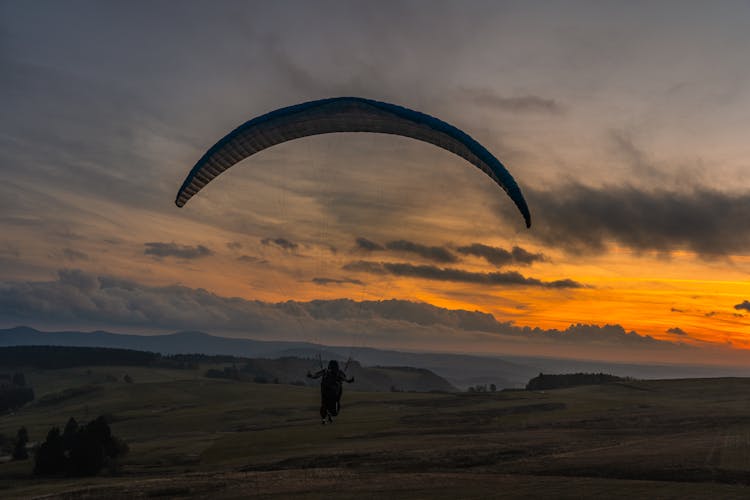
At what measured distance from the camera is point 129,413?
125312 millimetres

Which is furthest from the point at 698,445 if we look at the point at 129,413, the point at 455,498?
the point at 129,413

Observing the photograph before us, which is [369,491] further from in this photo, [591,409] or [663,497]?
[591,409]

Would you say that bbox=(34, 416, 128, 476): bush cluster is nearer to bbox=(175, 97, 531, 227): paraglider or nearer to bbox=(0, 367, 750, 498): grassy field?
bbox=(0, 367, 750, 498): grassy field

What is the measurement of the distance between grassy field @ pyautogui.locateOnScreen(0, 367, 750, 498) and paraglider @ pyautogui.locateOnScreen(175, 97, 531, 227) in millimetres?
20386

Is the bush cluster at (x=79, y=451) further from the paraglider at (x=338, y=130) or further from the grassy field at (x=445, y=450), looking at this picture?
the paraglider at (x=338, y=130)

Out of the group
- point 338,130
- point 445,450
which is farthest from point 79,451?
point 338,130

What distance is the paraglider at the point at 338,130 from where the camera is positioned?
21.3 metres

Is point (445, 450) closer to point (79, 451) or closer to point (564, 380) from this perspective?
point (79, 451)

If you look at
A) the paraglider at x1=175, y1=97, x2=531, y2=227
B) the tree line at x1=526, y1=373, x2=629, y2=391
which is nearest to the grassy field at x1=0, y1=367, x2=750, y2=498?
the paraglider at x1=175, y1=97, x2=531, y2=227

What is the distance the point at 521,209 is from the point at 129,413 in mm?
119916

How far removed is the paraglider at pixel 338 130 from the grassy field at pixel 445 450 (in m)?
20.4

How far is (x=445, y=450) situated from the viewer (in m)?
52.4

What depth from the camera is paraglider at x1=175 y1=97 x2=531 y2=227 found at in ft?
69.8

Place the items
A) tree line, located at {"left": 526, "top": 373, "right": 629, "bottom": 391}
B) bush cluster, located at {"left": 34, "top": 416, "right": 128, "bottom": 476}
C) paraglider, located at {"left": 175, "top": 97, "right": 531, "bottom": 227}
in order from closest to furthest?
paraglider, located at {"left": 175, "top": 97, "right": 531, "bottom": 227} < bush cluster, located at {"left": 34, "top": 416, "right": 128, "bottom": 476} < tree line, located at {"left": 526, "top": 373, "right": 629, "bottom": 391}
